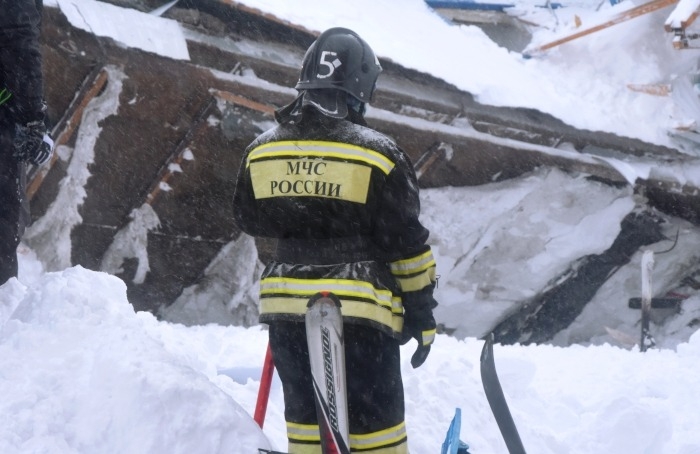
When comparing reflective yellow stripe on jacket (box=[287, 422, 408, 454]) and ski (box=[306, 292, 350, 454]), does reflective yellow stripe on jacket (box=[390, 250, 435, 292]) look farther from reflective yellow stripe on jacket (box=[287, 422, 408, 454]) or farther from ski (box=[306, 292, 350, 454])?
reflective yellow stripe on jacket (box=[287, 422, 408, 454])

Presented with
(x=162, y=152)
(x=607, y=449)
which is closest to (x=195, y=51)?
(x=162, y=152)

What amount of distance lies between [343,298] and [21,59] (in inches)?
65.1

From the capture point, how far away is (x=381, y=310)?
2.38 metres

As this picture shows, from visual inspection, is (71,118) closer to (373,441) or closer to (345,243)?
(345,243)

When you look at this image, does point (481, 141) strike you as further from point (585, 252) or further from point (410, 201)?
point (410, 201)

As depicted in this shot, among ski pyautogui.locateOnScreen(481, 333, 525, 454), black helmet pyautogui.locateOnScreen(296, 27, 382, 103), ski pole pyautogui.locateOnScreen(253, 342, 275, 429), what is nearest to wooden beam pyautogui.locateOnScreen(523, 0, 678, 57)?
ski pyautogui.locateOnScreen(481, 333, 525, 454)

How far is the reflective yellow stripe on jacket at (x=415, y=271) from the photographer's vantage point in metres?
2.48

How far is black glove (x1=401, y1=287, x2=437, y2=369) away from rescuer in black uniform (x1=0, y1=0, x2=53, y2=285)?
1619mm

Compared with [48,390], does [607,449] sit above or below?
below

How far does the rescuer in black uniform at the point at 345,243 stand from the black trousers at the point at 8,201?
3.53ft

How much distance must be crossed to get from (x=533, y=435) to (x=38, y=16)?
10.2 ft

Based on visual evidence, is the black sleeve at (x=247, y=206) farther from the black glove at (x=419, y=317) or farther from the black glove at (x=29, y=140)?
the black glove at (x=29, y=140)

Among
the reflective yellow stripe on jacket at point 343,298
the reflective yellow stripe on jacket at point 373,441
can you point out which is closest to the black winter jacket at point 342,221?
the reflective yellow stripe on jacket at point 343,298

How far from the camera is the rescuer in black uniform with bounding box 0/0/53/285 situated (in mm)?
2885
